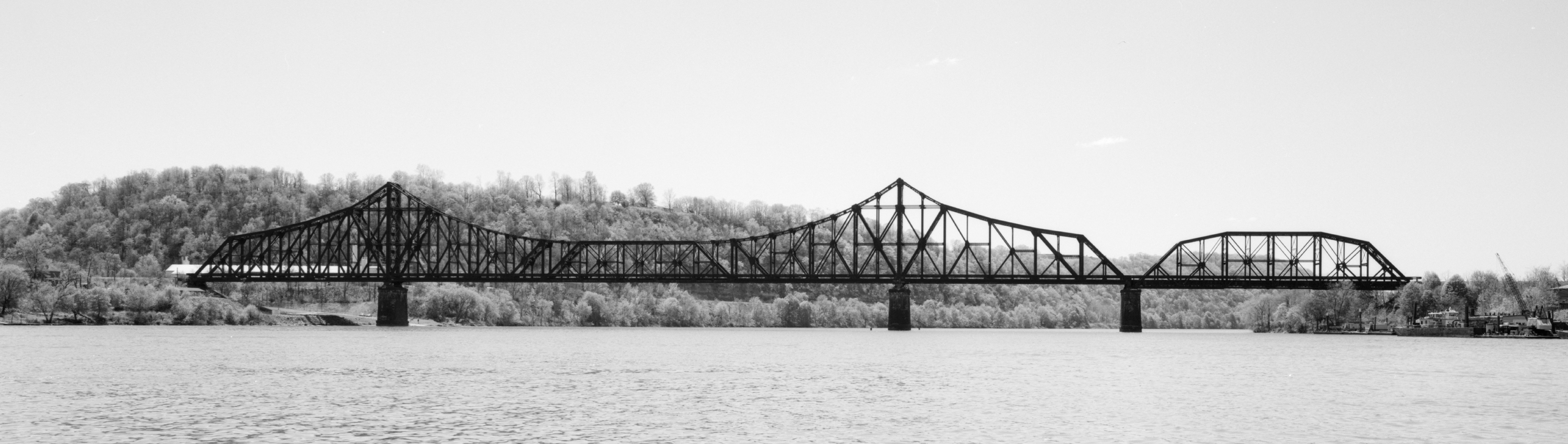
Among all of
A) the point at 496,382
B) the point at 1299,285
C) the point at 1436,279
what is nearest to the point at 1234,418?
the point at 496,382

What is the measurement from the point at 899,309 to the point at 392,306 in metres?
69.9

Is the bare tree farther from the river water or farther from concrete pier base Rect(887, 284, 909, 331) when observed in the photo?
concrete pier base Rect(887, 284, 909, 331)

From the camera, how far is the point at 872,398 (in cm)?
5244

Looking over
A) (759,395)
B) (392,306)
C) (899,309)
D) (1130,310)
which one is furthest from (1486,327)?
(392,306)

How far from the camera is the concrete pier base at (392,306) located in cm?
18625

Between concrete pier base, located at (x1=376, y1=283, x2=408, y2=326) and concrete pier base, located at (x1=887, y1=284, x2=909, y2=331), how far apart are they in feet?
219

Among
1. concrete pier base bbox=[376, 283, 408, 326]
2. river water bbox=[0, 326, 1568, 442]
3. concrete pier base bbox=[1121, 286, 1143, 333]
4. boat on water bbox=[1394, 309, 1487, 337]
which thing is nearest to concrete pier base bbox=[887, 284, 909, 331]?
concrete pier base bbox=[1121, 286, 1143, 333]

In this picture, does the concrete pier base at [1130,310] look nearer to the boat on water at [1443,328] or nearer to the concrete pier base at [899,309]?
the concrete pier base at [899,309]

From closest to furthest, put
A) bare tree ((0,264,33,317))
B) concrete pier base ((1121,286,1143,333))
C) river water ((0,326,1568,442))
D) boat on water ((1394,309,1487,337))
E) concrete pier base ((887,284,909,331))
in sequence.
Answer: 1. river water ((0,326,1568,442))
2. boat on water ((1394,309,1487,337))
3. bare tree ((0,264,33,317))
4. concrete pier base ((1121,286,1143,333))
5. concrete pier base ((887,284,909,331))

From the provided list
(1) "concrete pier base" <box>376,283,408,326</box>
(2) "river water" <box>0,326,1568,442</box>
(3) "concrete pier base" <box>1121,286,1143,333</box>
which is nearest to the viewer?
(2) "river water" <box>0,326,1568,442</box>

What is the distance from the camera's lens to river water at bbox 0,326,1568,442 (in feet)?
129

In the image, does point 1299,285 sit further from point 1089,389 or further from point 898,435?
point 898,435

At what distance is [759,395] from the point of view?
53.6 meters

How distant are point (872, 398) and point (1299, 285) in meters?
128
